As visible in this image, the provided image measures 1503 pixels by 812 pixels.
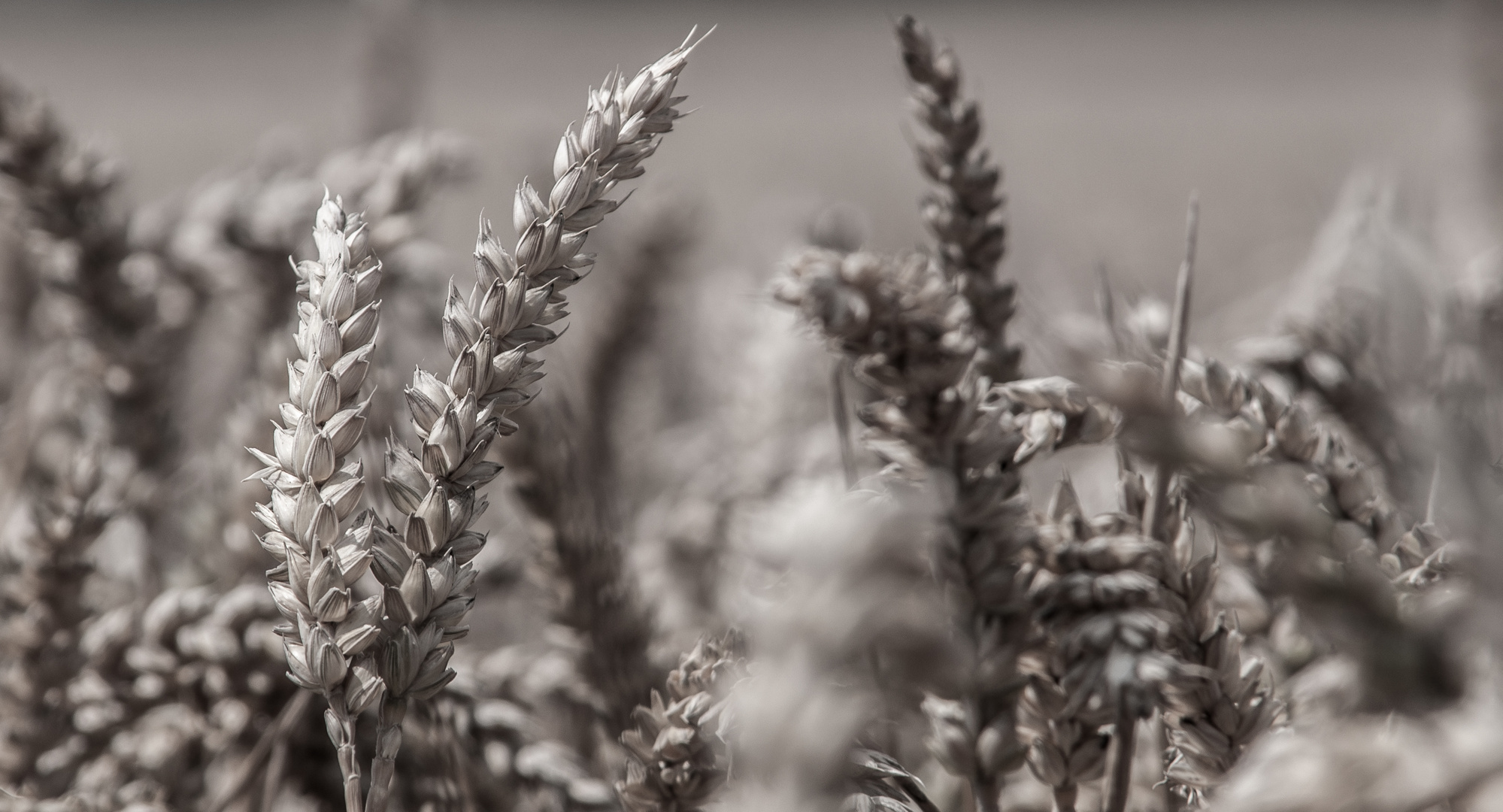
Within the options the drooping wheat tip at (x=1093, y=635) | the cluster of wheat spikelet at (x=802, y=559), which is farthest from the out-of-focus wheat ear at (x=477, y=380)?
the drooping wheat tip at (x=1093, y=635)

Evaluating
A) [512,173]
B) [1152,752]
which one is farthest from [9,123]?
[512,173]

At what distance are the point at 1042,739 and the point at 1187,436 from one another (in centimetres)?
13

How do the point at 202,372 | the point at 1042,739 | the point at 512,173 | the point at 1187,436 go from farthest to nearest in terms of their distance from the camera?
the point at 512,173 → the point at 202,372 → the point at 1042,739 → the point at 1187,436

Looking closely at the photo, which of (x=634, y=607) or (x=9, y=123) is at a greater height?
(x=9, y=123)

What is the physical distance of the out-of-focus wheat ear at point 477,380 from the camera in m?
0.26

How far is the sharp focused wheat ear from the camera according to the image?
0.84 ft

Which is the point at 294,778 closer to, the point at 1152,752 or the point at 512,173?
the point at 1152,752

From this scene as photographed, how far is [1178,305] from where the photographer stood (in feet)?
0.92

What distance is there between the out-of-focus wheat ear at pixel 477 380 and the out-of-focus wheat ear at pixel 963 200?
0.09 meters

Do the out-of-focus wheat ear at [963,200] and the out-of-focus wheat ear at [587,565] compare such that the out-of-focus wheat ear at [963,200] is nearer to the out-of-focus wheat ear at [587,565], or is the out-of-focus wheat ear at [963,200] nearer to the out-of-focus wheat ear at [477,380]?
the out-of-focus wheat ear at [477,380]

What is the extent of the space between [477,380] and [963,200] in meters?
0.16

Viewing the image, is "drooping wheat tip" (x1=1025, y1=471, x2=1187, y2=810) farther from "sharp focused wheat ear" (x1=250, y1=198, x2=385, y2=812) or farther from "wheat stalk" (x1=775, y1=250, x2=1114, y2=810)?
"sharp focused wheat ear" (x1=250, y1=198, x2=385, y2=812)

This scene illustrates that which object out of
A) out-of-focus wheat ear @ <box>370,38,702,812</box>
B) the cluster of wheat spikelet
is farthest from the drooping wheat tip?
out-of-focus wheat ear @ <box>370,38,702,812</box>

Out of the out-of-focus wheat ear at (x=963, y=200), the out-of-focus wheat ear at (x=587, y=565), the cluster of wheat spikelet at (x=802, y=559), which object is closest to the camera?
the cluster of wheat spikelet at (x=802, y=559)
